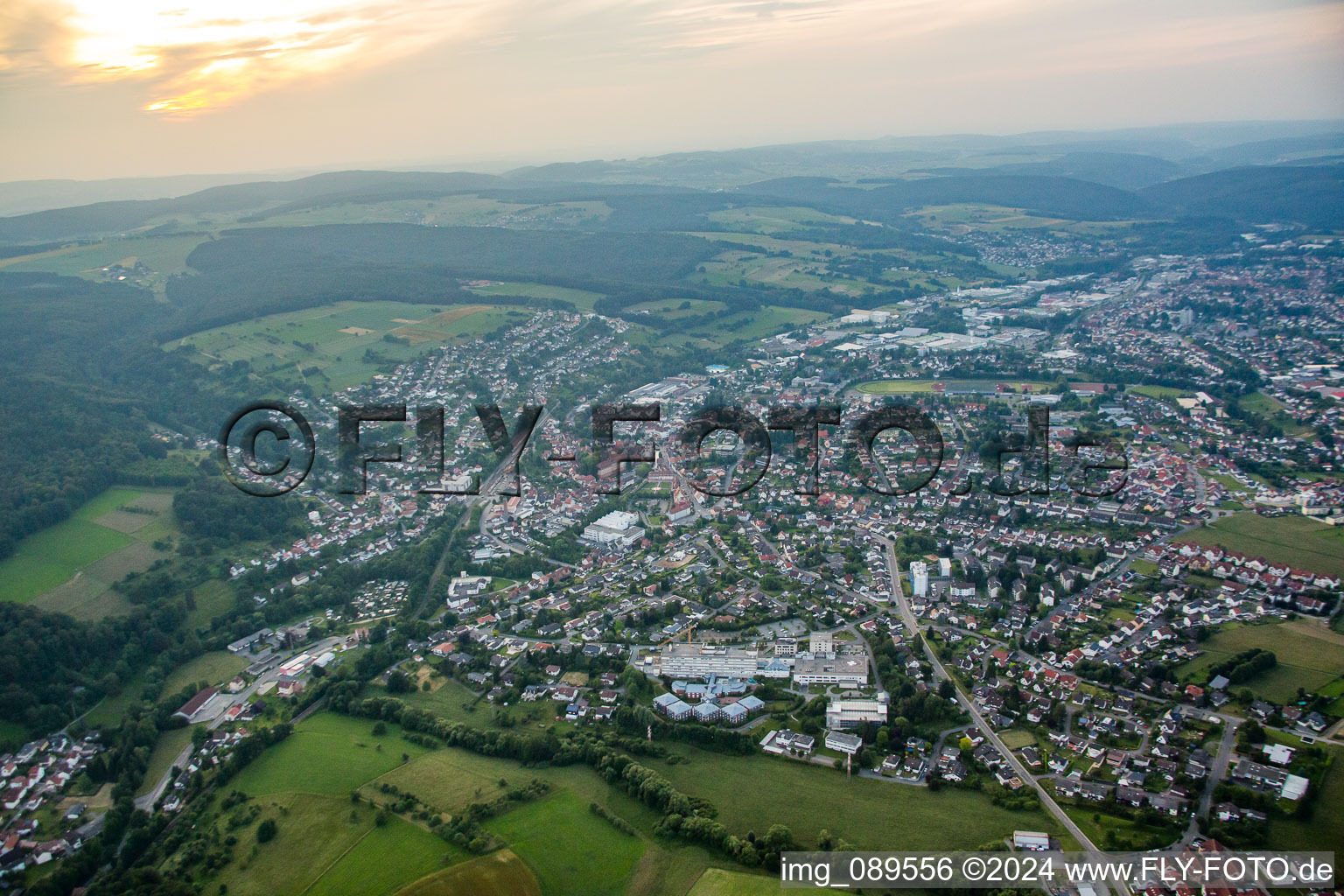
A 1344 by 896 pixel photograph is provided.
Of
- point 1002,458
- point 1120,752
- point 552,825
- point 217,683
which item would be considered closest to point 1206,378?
point 1002,458

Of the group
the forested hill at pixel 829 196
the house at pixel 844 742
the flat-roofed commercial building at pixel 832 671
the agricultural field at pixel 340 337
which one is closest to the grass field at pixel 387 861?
the house at pixel 844 742

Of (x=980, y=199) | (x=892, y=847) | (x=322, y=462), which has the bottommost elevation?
(x=892, y=847)

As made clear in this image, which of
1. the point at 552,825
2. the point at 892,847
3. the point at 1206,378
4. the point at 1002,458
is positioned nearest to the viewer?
the point at 892,847

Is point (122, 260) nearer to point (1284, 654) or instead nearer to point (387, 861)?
point (387, 861)

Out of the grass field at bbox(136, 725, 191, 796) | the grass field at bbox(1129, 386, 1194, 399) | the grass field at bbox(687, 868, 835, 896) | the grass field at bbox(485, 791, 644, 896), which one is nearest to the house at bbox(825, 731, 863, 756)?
the grass field at bbox(687, 868, 835, 896)

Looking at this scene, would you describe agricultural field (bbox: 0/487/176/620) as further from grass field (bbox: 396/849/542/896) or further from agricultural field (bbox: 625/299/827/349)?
agricultural field (bbox: 625/299/827/349)

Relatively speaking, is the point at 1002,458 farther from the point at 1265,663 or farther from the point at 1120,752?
the point at 1120,752

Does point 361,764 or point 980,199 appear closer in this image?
point 361,764
